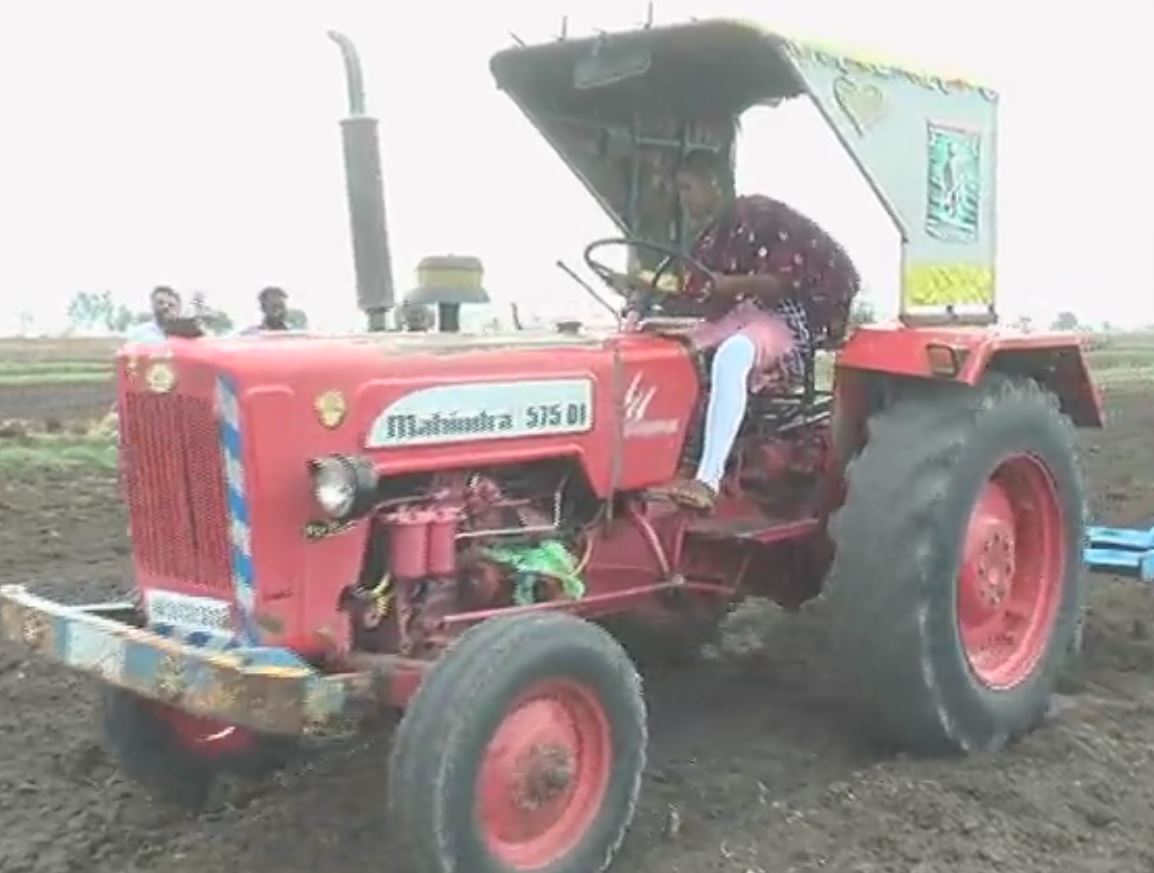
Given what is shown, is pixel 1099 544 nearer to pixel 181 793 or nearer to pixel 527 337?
pixel 527 337

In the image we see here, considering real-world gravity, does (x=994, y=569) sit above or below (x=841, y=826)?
above

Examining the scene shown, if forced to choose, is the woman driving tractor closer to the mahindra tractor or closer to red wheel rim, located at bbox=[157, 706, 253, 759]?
the mahindra tractor

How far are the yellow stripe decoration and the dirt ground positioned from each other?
5.01ft

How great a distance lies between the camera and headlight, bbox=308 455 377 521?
4051 millimetres

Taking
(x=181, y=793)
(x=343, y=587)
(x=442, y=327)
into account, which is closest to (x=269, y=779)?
(x=181, y=793)

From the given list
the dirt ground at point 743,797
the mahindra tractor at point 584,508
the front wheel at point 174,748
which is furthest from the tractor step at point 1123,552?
the front wheel at point 174,748

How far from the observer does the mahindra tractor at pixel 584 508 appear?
4.10 m

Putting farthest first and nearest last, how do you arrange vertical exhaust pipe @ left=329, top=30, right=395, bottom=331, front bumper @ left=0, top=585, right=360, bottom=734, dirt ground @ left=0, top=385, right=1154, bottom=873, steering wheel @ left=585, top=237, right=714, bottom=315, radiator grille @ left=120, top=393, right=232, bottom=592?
steering wheel @ left=585, top=237, right=714, bottom=315 → vertical exhaust pipe @ left=329, top=30, right=395, bottom=331 → dirt ground @ left=0, top=385, right=1154, bottom=873 → radiator grille @ left=120, top=393, right=232, bottom=592 → front bumper @ left=0, top=585, right=360, bottom=734

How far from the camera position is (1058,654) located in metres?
5.80

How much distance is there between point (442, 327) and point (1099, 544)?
316 centimetres

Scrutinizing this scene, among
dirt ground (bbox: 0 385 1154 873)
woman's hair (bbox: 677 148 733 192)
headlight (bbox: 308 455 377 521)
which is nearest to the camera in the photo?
headlight (bbox: 308 455 377 521)

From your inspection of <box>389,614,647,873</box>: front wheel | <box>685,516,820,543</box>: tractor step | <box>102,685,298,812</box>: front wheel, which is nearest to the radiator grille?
<box>102,685,298,812</box>: front wheel

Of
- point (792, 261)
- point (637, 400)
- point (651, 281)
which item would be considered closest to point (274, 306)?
point (651, 281)

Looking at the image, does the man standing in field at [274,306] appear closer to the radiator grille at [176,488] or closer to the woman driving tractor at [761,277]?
the woman driving tractor at [761,277]
